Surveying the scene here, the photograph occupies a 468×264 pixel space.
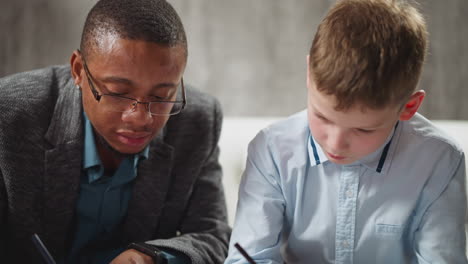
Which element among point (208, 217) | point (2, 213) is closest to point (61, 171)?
point (2, 213)

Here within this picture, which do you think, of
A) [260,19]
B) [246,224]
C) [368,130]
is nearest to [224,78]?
[260,19]

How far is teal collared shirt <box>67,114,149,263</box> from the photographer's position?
136 cm

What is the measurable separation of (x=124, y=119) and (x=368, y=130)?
1.67 ft

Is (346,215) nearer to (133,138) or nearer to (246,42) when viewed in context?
(133,138)

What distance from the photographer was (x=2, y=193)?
1330 millimetres

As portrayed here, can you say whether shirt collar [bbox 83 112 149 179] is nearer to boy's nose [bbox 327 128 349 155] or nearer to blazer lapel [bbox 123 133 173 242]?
blazer lapel [bbox 123 133 173 242]

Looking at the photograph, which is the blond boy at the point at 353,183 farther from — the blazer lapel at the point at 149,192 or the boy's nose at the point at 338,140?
the blazer lapel at the point at 149,192

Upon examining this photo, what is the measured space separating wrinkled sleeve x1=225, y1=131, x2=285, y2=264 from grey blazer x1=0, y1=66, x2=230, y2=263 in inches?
6.5

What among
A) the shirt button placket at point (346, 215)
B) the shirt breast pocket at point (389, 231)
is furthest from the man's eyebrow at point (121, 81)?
the shirt breast pocket at point (389, 231)

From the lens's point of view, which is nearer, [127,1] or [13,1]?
[127,1]

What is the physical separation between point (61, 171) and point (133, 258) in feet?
0.91

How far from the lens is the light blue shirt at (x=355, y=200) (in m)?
1.15

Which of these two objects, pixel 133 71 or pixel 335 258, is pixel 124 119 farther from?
pixel 335 258

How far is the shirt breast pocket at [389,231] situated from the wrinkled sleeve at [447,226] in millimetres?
50
